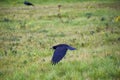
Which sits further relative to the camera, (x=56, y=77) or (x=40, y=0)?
(x=40, y=0)

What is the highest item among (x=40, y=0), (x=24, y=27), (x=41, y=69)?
(x=41, y=69)

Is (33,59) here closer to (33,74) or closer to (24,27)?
(33,74)

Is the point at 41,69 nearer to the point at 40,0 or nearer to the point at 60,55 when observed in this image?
the point at 60,55

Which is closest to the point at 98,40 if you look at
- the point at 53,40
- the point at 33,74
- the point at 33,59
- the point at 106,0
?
the point at 53,40

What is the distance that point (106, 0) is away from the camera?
46344mm

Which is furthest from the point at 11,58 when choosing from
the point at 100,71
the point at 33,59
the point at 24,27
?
the point at 24,27

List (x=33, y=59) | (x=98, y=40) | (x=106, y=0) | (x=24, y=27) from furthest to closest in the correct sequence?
(x=106, y=0)
(x=24, y=27)
(x=98, y=40)
(x=33, y=59)

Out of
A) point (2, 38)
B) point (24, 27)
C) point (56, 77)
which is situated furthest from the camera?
point (24, 27)

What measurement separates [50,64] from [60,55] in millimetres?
465

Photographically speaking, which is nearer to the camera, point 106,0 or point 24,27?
point 24,27

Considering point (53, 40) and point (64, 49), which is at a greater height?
point (64, 49)

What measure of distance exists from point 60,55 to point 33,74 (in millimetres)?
1078

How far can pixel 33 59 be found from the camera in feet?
30.7

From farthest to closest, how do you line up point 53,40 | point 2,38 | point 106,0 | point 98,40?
point 106,0, point 2,38, point 53,40, point 98,40
